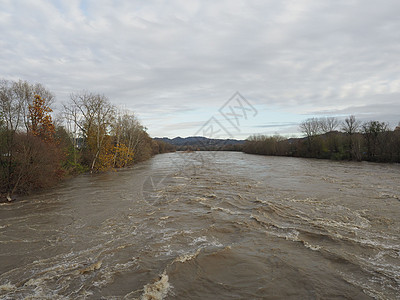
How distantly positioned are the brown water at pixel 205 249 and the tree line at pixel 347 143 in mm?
30185

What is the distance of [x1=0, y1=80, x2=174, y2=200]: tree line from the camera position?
540 inches

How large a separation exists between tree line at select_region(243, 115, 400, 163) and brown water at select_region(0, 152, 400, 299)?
99.0 feet

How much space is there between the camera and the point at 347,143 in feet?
138

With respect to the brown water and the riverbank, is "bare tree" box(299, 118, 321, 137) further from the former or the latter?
the brown water

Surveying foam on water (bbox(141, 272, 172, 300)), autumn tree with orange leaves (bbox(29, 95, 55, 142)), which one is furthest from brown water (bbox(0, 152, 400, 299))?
autumn tree with orange leaves (bbox(29, 95, 55, 142))

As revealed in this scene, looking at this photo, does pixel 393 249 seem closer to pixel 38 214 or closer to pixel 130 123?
pixel 38 214

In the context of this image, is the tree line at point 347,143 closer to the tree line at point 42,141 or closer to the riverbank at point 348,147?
the riverbank at point 348,147

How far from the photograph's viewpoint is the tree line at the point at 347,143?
116ft

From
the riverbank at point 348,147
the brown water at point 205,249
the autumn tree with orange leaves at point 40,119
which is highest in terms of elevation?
the autumn tree with orange leaves at point 40,119

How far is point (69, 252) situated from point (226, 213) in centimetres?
581

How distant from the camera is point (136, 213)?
392 inches

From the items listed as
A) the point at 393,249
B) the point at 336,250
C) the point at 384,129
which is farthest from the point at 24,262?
the point at 384,129

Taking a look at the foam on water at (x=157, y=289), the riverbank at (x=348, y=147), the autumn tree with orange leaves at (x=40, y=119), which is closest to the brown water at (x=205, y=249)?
the foam on water at (x=157, y=289)

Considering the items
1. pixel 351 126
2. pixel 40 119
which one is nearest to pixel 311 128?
pixel 351 126
